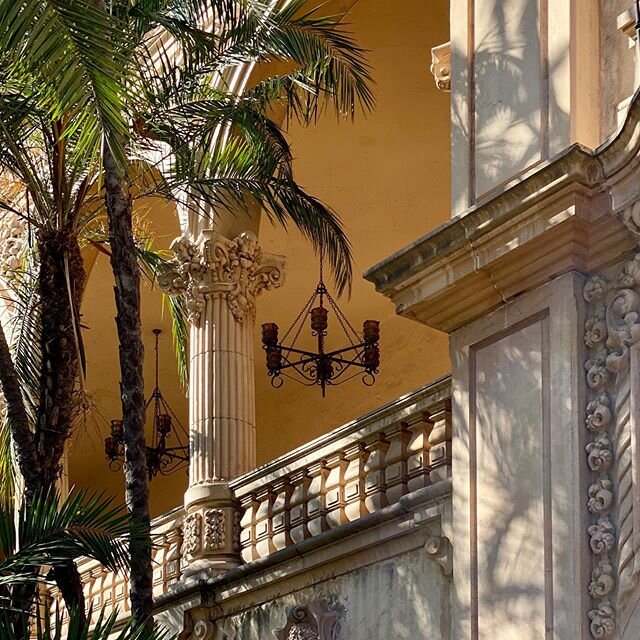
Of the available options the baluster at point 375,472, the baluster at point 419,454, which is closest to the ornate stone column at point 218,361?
the baluster at point 375,472

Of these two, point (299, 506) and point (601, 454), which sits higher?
point (299, 506)

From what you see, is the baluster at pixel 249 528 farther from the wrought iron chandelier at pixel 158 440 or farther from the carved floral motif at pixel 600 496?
the carved floral motif at pixel 600 496

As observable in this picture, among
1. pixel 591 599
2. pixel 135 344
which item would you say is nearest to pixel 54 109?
pixel 135 344

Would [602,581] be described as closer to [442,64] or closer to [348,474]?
[348,474]

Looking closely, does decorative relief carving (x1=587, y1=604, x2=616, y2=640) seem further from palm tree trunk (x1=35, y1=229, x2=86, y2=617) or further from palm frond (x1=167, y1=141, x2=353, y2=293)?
palm frond (x1=167, y1=141, x2=353, y2=293)

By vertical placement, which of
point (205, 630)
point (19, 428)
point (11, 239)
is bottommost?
point (205, 630)

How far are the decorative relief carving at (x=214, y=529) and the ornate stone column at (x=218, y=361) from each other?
11 mm

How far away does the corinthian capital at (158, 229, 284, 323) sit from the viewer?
15008 mm

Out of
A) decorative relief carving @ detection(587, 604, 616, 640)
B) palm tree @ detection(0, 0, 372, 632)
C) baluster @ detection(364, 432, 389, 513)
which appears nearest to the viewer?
decorative relief carving @ detection(587, 604, 616, 640)

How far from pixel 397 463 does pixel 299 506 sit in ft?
4.47

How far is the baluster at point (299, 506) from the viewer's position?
13156 millimetres

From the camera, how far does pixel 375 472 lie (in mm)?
12430

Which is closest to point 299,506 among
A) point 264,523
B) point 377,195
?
point 264,523

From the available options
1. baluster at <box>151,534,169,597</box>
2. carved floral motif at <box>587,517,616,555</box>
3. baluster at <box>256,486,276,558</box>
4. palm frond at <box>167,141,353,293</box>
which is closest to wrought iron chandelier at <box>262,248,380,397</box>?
baluster at <box>151,534,169,597</box>
